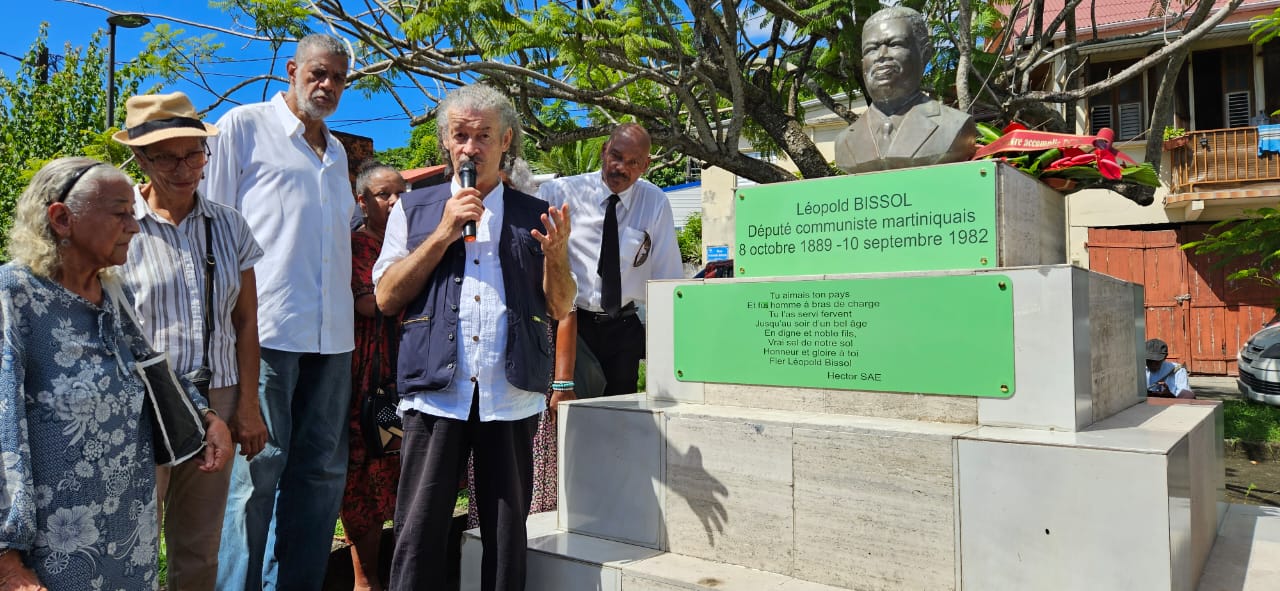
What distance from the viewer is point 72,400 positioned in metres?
2.21

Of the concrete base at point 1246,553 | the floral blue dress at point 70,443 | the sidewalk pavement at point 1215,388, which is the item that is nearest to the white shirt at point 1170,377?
the concrete base at point 1246,553

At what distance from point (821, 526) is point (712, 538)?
45 centimetres

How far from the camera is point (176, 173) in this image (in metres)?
2.80

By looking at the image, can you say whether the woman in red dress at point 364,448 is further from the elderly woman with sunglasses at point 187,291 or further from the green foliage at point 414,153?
the green foliage at point 414,153

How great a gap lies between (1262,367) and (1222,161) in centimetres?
660

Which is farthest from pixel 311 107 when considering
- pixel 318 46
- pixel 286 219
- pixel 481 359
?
pixel 481 359

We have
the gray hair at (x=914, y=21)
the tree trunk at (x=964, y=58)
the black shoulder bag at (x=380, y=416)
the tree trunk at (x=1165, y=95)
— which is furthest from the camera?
the tree trunk at (x=1165, y=95)

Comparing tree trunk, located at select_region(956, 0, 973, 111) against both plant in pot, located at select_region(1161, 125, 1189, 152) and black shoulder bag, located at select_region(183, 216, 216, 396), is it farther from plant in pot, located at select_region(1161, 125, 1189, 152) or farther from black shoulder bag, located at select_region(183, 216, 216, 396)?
plant in pot, located at select_region(1161, 125, 1189, 152)

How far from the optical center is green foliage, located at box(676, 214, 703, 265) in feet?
90.6

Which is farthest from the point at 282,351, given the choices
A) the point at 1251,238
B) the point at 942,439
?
the point at 1251,238

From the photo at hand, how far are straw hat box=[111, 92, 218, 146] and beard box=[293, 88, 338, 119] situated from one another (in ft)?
2.00

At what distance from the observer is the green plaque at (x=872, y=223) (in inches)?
122

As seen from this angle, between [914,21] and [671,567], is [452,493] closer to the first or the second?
[671,567]

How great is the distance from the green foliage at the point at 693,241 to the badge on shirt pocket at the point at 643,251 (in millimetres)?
22967
